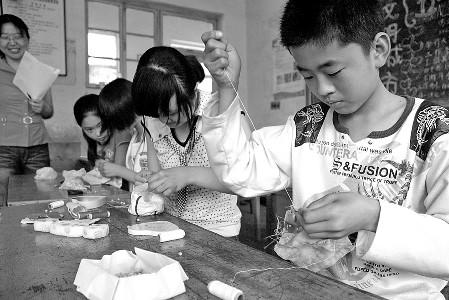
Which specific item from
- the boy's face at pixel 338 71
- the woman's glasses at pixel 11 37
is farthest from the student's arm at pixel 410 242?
the woman's glasses at pixel 11 37

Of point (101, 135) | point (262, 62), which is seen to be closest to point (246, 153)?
point (101, 135)

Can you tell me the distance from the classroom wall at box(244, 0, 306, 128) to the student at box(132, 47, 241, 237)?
9.53 feet

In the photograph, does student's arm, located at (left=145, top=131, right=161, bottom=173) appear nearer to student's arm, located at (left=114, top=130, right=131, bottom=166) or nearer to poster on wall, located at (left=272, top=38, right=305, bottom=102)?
student's arm, located at (left=114, top=130, right=131, bottom=166)

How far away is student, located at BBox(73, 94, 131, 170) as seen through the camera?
7.63 feet

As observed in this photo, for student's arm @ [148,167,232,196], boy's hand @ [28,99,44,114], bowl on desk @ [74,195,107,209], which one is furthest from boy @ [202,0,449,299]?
boy's hand @ [28,99,44,114]

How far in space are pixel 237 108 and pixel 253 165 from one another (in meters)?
0.15

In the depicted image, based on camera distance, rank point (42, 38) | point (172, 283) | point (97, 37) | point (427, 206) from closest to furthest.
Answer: point (172, 283) < point (427, 206) < point (42, 38) < point (97, 37)

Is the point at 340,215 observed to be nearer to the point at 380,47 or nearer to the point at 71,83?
the point at 380,47

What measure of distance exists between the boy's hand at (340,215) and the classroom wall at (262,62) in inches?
145

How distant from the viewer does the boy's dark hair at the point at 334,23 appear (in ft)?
2.55

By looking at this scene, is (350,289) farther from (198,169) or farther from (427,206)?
(198,169)

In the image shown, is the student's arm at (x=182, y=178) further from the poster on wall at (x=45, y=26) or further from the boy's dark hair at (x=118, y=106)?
the poster on wall at (x=45, y=26)

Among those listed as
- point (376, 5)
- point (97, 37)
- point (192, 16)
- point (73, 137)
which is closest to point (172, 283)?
point (376, 5)

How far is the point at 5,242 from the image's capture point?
0.94 metres
